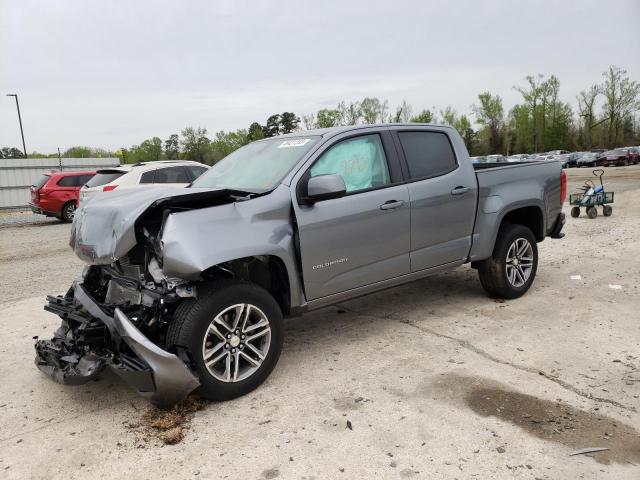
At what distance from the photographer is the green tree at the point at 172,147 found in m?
71.2

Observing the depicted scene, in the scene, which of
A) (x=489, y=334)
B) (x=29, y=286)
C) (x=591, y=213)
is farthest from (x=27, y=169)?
(x=489, y=334)

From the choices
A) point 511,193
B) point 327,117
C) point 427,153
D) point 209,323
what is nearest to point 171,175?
point 427,153

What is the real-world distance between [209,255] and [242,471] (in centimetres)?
134

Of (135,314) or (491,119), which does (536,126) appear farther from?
(135,314)

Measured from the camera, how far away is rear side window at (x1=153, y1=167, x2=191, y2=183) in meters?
12.1

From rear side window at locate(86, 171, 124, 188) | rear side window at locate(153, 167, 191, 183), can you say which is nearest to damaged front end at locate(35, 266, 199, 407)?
rear side window at locate(153, 167, 191, 183)

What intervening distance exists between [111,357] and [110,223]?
940 millimetres

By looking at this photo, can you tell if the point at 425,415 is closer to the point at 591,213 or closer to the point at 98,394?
the point at 98,394

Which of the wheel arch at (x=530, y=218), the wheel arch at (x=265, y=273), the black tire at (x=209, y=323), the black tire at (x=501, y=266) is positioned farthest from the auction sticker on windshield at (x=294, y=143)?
the wheel arch at (x=530, y=218)

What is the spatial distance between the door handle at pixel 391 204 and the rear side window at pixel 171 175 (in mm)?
8545

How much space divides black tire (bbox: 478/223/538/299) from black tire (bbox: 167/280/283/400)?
2.74m

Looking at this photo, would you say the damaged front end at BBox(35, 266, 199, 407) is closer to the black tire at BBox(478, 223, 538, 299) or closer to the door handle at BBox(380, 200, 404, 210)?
the door handle at BBox(380, 200, 404, 210)

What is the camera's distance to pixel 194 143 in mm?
67500

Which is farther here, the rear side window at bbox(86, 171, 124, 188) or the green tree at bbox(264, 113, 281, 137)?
the green tree at bbox(264, 113, 281, 137)
